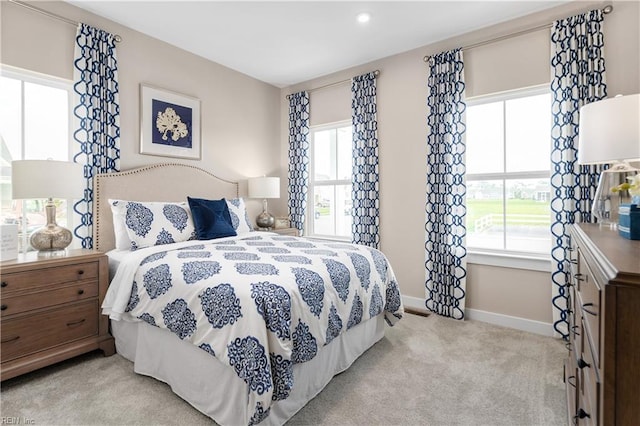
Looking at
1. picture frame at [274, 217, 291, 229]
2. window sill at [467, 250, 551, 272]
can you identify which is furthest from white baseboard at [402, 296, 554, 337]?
picture frame at [274, 217, 291, 229]

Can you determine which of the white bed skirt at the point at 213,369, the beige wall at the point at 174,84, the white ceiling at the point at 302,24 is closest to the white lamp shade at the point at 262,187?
the beige wall at the point at 174,84

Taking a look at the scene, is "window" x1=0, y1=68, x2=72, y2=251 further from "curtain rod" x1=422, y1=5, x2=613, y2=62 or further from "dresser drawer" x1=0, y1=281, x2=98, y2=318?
"curtain rod" x1=422, y1=5, x2=613, y2=62

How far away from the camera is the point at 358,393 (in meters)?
1.97

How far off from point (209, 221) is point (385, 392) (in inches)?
80.6

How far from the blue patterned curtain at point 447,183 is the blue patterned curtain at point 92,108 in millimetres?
3052

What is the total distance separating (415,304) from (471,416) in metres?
1.84

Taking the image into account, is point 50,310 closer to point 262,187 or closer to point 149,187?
point 149,187

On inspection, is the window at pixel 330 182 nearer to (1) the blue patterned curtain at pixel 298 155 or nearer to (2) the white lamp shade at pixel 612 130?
(1) the blue patterned curtain at pixel 298 155

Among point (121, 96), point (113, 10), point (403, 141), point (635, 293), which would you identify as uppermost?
point (113, 10)

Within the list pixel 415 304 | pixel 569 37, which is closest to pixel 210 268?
pixel 415 304

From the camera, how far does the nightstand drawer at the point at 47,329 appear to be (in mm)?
2004

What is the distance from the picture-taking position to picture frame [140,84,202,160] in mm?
3270

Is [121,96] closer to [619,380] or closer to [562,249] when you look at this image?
[619,380]

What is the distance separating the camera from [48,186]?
2225 millimetres
